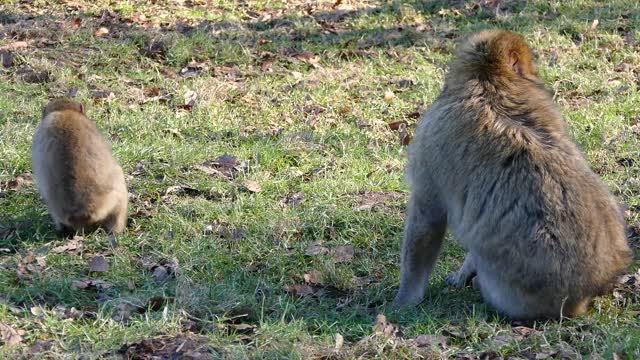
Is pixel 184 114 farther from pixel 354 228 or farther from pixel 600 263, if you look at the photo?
pixel 600 263

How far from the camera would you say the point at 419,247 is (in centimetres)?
528

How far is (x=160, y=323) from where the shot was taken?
4770mm

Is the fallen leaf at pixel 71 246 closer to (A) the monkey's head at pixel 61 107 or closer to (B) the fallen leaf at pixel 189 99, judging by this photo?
(A) the monkey's head at pixel 61 107

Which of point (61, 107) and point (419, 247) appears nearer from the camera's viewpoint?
point (419, 247)

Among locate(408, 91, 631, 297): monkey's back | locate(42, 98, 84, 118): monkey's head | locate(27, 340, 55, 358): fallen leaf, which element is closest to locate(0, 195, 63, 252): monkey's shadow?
locate(42, 98, 84, 118): monkey's head

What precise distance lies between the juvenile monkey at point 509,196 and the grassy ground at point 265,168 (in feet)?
0.70

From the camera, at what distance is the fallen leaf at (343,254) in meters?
5.96

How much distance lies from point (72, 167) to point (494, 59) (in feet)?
8.42

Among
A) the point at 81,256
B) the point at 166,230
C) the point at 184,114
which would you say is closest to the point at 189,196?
the point at 166,230

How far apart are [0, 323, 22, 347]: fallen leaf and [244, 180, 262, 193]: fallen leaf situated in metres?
2.53

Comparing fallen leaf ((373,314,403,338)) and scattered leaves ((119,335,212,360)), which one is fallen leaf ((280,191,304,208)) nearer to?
fallen leaf ((373,314,403,338))

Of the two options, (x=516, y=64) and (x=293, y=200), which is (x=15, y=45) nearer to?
(x=293, y=200)

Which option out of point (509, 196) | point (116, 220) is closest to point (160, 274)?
point (116, 220)

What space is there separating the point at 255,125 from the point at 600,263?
4188 mm
